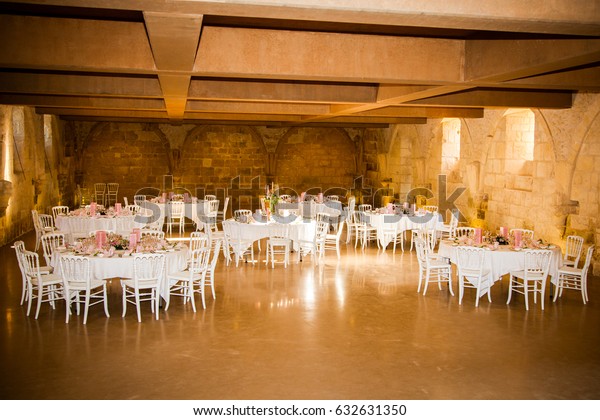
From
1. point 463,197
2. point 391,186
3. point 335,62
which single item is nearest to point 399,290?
point 335,62

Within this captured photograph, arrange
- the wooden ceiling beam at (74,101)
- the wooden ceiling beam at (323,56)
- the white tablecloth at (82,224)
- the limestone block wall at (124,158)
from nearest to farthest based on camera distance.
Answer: the wooden ceiling beam at (323,56), the wooden ceiling beam at (74,101), the white tablecloth at (82,224), the limestone block wall at (124,158)

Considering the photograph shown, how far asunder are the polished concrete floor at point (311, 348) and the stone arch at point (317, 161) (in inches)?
436

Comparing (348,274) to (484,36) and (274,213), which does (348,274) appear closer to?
(274,213)

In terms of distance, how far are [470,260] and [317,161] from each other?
1189cm

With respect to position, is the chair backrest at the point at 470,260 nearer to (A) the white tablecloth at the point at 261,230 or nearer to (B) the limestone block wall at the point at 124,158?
(A) the white tablecloth at the point at 261,230

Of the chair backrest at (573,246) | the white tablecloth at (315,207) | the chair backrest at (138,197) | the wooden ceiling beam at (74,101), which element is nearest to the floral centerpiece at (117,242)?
the wooden ceiling beam at (74,101)

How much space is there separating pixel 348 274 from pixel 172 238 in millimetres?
4986

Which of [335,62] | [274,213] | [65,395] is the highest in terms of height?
[335,62]

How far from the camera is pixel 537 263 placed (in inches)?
302

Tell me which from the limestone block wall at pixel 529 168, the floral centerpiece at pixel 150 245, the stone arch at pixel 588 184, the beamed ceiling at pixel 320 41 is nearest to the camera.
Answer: the beamed ceiling at pixel 320 41

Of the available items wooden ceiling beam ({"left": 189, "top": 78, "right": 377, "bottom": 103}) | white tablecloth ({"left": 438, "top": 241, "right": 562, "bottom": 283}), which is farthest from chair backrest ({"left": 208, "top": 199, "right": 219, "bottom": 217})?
white tablecloth ({"left": 438, "top": 241, "right": 562, "bottom": 283})

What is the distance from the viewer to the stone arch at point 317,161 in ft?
63.1

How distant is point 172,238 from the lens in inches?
503

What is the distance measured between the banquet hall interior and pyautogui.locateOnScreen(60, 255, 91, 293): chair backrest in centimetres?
22
